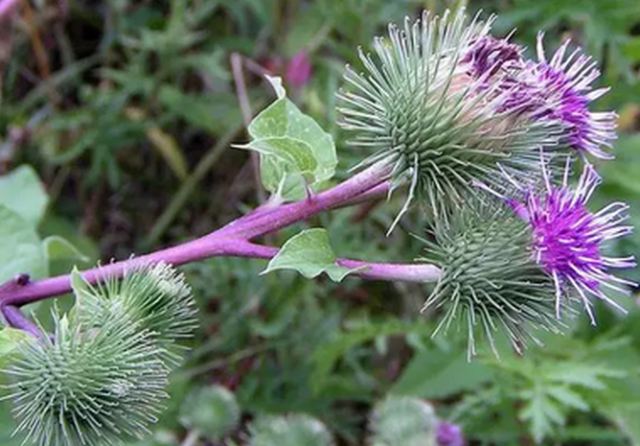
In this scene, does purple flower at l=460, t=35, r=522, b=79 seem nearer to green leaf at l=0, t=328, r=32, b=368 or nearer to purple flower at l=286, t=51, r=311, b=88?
green leaf at l=0, t=328, r=32, b=368

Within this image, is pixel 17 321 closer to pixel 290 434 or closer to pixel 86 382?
pixel 86 382

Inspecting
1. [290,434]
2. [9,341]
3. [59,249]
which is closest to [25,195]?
[59,249]

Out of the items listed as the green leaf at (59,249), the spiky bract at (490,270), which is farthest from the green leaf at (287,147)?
the green leaf at (59,249)

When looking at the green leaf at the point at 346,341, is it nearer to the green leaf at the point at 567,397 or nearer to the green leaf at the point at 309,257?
the green leaf at the point at 567,397

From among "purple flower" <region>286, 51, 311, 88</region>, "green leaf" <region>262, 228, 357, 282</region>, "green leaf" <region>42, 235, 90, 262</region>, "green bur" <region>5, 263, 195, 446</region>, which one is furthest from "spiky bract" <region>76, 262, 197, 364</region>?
"purple flower" <region>286, 51, 311, 88</region>

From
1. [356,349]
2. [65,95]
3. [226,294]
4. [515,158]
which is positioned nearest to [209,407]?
[226,294]

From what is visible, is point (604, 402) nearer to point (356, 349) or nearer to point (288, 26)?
point (356, 349)
